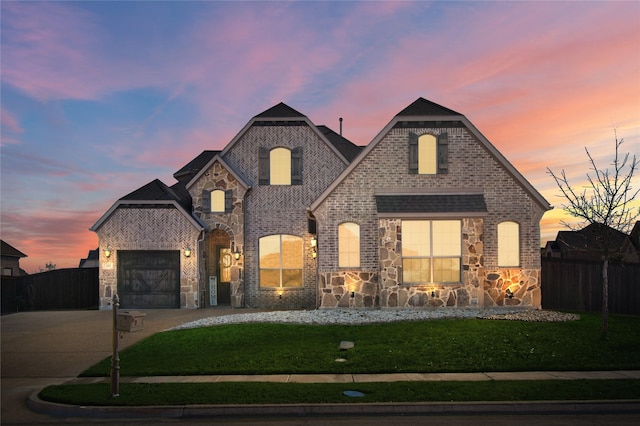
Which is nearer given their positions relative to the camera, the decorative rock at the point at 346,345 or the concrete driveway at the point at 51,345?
the concrete driveway at the point at 51,345

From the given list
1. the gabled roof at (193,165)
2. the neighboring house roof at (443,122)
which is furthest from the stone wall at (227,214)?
the neighboring house roof at (443,122)

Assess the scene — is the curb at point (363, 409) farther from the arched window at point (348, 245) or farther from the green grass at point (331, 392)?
the arched window at point (348, 245)

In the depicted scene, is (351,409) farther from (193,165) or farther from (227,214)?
(193,165)

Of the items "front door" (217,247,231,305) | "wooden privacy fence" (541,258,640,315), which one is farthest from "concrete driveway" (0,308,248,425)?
"wooden privacy fence" (541,258,640,315)

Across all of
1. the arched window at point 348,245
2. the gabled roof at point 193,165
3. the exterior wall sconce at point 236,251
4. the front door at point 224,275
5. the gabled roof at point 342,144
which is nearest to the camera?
the arched window at point 348,245

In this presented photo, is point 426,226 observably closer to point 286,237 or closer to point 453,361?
point 286,237

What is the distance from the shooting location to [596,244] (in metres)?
16.2

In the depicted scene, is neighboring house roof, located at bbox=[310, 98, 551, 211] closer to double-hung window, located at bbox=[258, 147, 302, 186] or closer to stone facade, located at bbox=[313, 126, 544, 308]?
stone facade, located at bbox=[313, 126, 544, 308]

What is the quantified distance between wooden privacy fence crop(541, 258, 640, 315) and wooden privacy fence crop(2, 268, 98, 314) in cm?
2130

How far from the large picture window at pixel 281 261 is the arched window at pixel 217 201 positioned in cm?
233

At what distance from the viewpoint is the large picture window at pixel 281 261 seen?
23.3 m

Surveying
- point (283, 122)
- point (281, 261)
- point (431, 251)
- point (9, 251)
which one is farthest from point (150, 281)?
point (9, 251)

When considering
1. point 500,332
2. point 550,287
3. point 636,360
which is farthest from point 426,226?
point 636,360

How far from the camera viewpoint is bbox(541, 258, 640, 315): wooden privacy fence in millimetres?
20859
